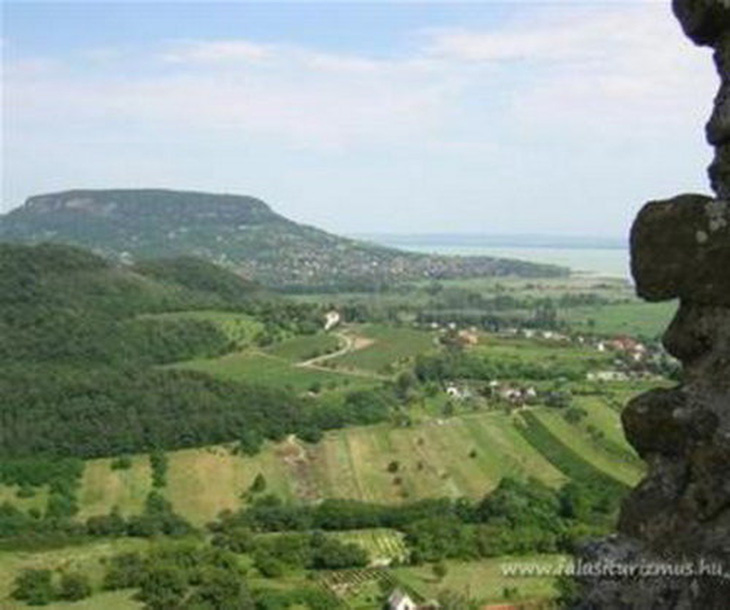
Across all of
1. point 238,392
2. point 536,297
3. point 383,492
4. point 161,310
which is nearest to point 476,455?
point 383,492

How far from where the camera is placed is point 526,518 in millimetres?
59406

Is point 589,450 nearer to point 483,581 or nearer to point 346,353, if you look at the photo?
point 483,581

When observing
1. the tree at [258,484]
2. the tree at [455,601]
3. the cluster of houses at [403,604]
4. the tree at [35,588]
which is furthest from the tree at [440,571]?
the tree at [258,484]

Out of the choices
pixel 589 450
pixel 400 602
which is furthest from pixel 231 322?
pixel 400 602

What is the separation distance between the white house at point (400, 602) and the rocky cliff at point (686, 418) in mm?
39200

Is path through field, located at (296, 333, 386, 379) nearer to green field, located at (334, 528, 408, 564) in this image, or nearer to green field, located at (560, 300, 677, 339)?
green field, located at (560, 300, 677, 339)

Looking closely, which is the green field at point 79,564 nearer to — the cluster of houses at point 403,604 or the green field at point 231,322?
the cluster of houses at point 403,604

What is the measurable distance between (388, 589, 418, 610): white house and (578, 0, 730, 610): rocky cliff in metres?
39.2

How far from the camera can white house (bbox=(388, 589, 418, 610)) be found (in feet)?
144

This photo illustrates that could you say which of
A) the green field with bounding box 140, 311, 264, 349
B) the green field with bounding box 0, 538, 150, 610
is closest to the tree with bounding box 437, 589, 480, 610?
the green field with bounding box 0, 538, 150, 610

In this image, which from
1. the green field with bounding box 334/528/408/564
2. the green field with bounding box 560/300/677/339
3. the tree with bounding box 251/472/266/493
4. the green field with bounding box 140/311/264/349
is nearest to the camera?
the green field with bounding box 334/528/408/564

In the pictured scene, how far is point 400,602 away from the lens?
4409 centimetres

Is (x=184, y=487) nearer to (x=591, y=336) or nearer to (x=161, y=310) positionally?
(x=161, y=310)

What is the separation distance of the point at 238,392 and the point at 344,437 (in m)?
11.9
